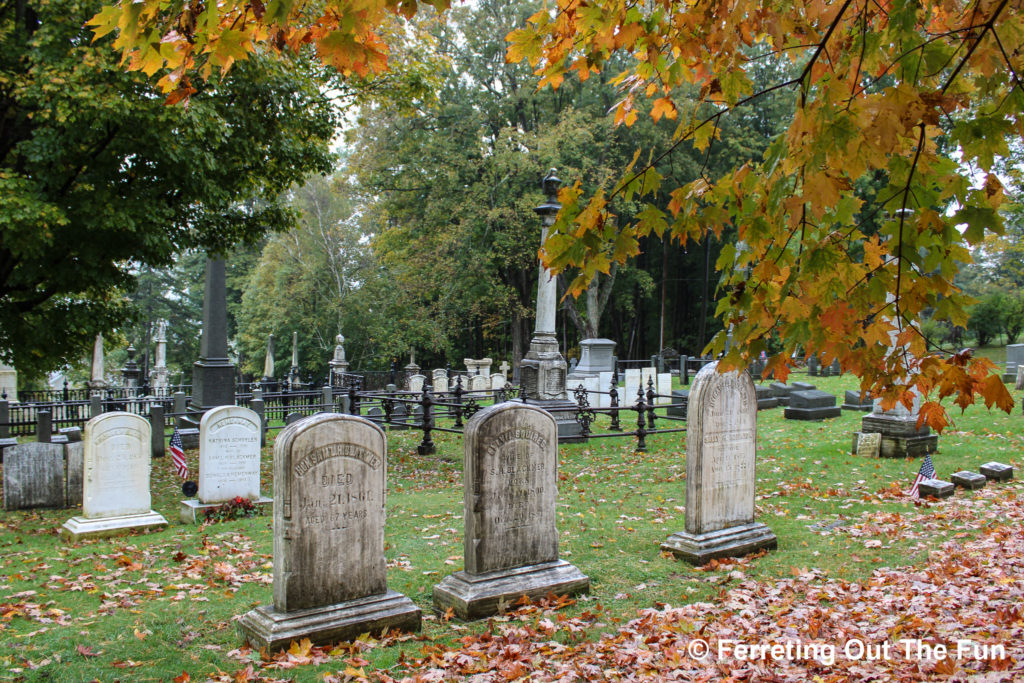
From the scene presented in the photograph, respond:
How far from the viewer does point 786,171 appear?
309cm

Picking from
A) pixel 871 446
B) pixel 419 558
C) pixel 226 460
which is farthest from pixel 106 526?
pixel 871 446

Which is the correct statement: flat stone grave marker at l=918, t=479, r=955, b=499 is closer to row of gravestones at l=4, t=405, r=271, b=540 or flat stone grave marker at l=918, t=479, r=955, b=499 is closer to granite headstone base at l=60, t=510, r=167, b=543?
row of gravestones at l=4, t=405, r=271, b=540

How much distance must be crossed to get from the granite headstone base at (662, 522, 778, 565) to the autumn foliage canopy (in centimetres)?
347

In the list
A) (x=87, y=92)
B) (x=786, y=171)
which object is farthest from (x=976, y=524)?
(x=87, y=92)

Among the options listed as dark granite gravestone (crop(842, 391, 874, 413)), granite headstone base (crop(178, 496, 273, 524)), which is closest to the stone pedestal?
dark granite gravestone (crop(842, 391, 874, 413))

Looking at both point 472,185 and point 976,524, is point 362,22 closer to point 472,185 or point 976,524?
point 976,524

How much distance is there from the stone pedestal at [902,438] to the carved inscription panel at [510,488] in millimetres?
7795

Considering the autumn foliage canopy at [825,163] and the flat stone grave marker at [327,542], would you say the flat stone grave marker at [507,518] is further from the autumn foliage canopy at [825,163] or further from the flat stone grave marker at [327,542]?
the autumn foliage canopy at [825,163]

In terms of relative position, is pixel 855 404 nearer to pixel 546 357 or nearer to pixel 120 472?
pixel 546 357

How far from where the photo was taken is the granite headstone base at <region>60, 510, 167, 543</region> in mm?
7883

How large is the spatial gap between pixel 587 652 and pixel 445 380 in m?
23.1

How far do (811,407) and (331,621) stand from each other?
1439 cm

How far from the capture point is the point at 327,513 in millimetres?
5027

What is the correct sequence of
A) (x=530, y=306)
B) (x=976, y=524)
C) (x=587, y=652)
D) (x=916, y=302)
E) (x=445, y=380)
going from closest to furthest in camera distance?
1. (x=916, y=302)
2. (x=587, y=652)
3. (x=976, y=524)
4. (x=445, y=380)
5. (x=530, y=306)
